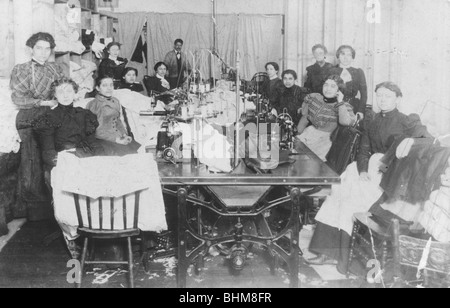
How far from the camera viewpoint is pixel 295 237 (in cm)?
326

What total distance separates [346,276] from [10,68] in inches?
150

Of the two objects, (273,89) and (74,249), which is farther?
(273,89)

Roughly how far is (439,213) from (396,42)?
135 inches

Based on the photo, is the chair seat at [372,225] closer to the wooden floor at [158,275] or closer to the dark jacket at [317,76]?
the wooden floor at [158,275]

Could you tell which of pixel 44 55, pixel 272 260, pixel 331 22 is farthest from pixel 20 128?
pixel 331 22

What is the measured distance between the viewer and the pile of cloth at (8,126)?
14.7ft

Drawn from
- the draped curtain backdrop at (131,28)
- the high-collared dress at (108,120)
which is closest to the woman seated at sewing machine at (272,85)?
the high-collared dress at (108,120)

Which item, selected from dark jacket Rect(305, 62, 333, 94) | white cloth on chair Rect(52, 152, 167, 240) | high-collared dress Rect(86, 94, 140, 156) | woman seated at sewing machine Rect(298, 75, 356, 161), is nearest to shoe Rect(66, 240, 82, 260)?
white cloth on chair Rect(52, 152, 167, 240)

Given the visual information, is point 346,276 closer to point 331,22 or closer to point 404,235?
point 404,235

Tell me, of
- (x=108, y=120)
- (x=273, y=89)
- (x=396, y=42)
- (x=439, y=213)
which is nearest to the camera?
(x=439, y=213)

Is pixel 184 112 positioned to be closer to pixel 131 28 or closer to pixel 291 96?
pixel 291 96

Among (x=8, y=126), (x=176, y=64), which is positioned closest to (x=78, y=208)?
(x=8, y=126)

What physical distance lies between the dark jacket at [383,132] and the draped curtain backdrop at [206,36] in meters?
7.18

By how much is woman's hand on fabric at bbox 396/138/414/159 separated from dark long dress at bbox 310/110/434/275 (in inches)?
5.2
